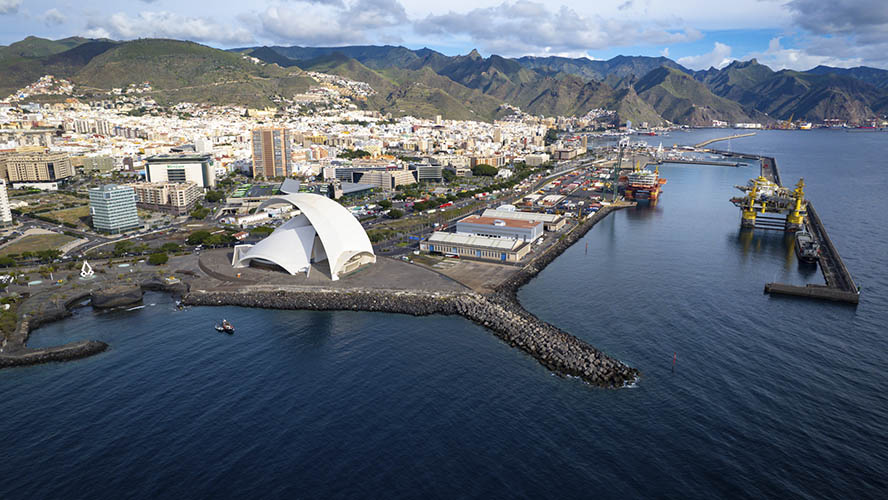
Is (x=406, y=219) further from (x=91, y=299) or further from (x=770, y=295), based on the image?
(x=770, y=295)

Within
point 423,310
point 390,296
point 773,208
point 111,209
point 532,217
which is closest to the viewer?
point 423,310

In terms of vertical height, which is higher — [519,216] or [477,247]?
[519,216]

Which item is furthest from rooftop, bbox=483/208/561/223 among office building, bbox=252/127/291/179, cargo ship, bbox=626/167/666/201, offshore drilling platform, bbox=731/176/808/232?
office building, bbox=252/127/291/179

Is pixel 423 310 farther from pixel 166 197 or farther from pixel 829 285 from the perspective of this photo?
pixel 166 197

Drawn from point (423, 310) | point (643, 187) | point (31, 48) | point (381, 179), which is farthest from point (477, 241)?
point (31, 48)

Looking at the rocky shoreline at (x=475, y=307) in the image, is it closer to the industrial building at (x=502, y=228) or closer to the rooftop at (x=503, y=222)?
the industrial building at (x=502, y=228)

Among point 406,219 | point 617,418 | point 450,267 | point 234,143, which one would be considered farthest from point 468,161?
point 617,418
